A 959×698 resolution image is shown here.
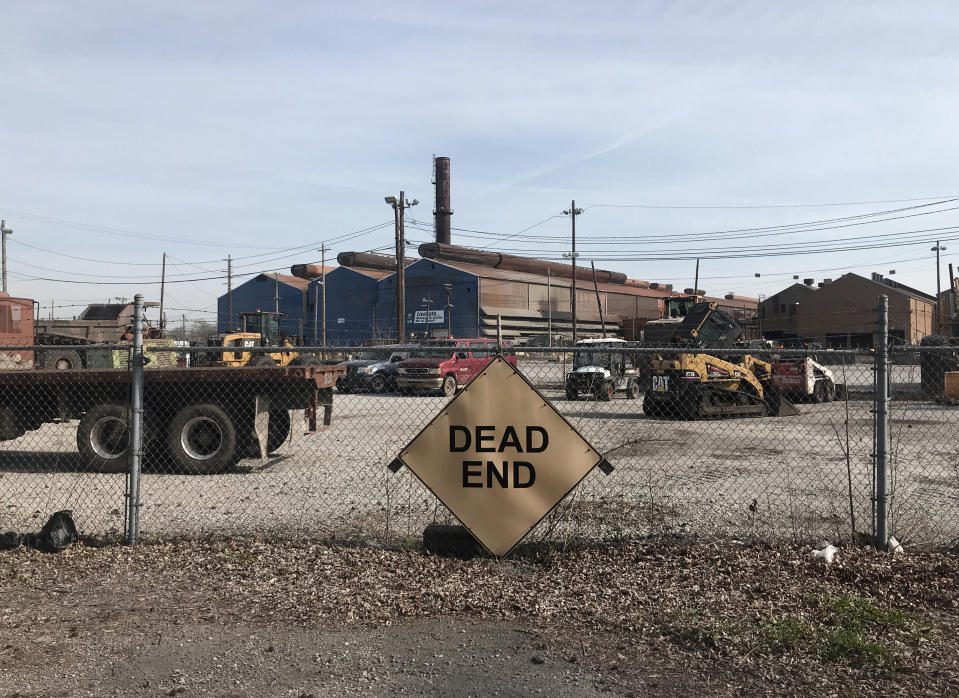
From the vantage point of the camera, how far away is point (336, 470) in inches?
400

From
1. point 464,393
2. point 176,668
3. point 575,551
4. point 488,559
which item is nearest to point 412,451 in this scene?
point 464,393

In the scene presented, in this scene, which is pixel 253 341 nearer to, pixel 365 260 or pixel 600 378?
pixel 600 378

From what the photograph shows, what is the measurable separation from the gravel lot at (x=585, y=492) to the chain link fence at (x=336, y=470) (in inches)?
1.4

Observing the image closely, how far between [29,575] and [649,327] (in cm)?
2234

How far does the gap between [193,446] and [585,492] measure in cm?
513

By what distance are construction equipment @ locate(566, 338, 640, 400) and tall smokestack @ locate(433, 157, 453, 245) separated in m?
49.1

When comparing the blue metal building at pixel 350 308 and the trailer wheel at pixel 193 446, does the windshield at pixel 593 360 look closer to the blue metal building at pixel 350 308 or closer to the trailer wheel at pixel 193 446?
the trailer wheel at pixel 193 446

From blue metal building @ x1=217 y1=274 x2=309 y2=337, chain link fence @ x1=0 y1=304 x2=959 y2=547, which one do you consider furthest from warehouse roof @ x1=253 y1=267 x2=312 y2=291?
chain link fence @ x1=0 y1=304 x2=959 y2=547

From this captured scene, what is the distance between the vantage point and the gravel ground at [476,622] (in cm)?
385

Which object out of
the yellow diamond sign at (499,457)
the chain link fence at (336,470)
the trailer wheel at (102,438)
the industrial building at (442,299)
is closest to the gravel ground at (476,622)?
the yellow diamond sign at (499,457)

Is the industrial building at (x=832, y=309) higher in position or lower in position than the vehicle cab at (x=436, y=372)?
higher

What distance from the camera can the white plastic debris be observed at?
5.44 m

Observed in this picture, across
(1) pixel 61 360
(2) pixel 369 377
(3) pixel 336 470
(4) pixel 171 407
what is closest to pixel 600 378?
(2) pixel 369 377

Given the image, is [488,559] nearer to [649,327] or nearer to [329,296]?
[649,327]
